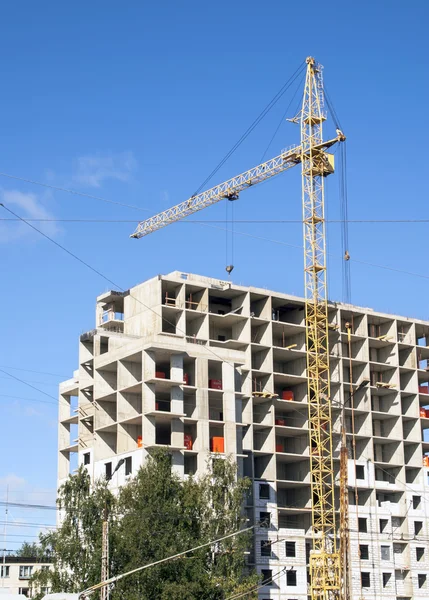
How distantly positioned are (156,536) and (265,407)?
44.5 m

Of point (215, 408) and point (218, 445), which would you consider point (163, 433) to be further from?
point (215, 408)

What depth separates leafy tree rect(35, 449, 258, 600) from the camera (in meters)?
89.8

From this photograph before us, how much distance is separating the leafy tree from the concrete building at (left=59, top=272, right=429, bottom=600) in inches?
442

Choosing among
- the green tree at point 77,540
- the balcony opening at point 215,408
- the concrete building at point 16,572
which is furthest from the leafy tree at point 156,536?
the concrete building at point 16,572

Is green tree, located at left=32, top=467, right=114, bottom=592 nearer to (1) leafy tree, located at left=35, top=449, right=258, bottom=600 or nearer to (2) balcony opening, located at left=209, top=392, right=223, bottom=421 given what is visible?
(1) leafy tree, located at left=35, top=449, right=258, bottom=600

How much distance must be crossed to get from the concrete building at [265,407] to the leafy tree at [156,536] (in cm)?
1122

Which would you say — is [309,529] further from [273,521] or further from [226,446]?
[226,446]

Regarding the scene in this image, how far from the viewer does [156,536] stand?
91938 mm

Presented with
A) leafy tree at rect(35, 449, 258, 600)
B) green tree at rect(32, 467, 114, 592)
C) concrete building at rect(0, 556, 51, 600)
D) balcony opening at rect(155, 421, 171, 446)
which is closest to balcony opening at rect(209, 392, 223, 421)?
balcony opening at rect(155, 421, 171, 446)

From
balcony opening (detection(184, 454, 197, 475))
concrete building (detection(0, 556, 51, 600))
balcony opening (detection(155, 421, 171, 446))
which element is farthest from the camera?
concrete building (detection(0, 556, 51, 600))

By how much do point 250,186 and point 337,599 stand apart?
5734 cm

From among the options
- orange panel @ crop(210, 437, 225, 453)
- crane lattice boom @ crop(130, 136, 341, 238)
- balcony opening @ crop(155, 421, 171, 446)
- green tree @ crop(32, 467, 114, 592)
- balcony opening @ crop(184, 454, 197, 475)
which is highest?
crane lattice boom @ crop(130, 136, 341, 238)

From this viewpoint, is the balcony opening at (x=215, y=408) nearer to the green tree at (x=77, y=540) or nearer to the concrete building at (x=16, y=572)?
the green tree at (x=77, y=540)

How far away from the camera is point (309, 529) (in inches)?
5281
